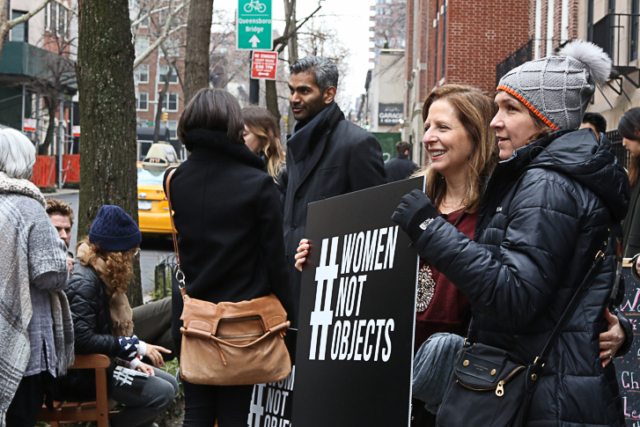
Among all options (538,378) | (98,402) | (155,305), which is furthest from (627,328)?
(155,305)

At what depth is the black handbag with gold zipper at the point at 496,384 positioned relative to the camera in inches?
86.2

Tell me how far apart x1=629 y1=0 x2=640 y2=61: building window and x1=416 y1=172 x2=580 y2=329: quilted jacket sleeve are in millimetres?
12413

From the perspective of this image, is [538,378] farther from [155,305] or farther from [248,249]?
[155,305]

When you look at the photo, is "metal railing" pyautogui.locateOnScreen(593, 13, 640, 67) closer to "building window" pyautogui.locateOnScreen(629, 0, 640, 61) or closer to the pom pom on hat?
"building window" pyautogui.locateOnScreen(629, 0, 640, 61)

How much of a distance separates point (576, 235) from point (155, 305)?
4393 mm

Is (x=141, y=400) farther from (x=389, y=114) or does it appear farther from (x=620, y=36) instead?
(x=389, y=114)

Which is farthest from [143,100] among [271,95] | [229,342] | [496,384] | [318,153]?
[496,384]

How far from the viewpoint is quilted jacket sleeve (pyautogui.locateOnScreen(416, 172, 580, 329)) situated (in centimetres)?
217

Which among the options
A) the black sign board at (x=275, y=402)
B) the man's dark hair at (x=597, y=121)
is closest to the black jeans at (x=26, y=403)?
the black sign board at (x=275, y=402)

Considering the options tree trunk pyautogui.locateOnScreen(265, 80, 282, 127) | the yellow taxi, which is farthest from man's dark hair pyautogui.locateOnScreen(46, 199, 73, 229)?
tree trunk pyautogui.locateOnScreen(265, 80, 282, 127)

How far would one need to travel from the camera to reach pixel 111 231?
189 inches

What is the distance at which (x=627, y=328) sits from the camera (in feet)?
8.15

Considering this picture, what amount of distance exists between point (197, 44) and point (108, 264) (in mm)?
6487

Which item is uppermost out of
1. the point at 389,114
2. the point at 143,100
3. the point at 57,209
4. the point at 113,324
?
the point at 143,100
